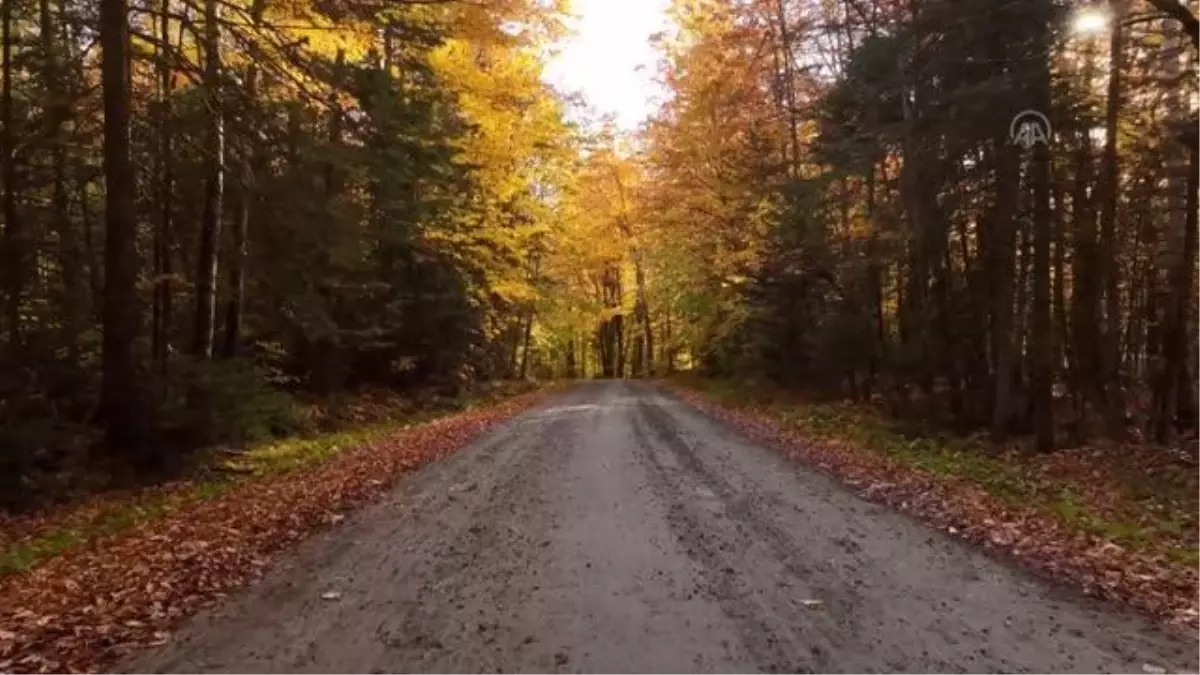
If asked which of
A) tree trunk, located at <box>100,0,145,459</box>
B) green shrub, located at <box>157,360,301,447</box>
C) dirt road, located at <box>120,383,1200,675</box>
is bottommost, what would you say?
dirt road, located at <box>120,383,1200,675</box>

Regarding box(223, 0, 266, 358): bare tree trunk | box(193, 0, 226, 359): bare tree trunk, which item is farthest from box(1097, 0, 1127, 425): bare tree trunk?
box(223, 0, 266, 358): bare tree trunk

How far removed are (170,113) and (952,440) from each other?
41.7 ft

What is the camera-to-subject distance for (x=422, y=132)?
22.5 meters

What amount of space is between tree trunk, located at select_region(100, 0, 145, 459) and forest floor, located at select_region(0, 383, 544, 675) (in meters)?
1.04

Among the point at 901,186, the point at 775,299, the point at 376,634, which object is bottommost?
the point at 376,634

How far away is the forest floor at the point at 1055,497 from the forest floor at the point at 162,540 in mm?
6003

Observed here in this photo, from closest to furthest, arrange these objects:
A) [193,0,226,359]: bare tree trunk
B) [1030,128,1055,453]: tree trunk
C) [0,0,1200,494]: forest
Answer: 1. [0,0,1200,494]: forest
2. [1030,128,1055,453]: tree trunk
3. [193,0,226,359]: bare tree trunk

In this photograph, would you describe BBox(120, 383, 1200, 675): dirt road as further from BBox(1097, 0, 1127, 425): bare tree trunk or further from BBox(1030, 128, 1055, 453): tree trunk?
BBox(1097, 0, 1127, 425): bare tree trunk

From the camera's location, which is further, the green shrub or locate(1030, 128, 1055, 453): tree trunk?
locate(1030, 128, 1055, 453): tree trunk

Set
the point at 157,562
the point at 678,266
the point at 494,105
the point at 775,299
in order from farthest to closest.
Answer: the point at 678,266 → the point at 494,105 → the point at 775,299 → the point at 157,562

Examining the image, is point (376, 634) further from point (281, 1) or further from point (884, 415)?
point (884, 415)

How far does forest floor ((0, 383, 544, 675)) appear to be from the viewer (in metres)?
5.74

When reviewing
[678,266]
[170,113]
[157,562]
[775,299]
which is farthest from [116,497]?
[678,266]

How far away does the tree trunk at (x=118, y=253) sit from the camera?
11531 mm
